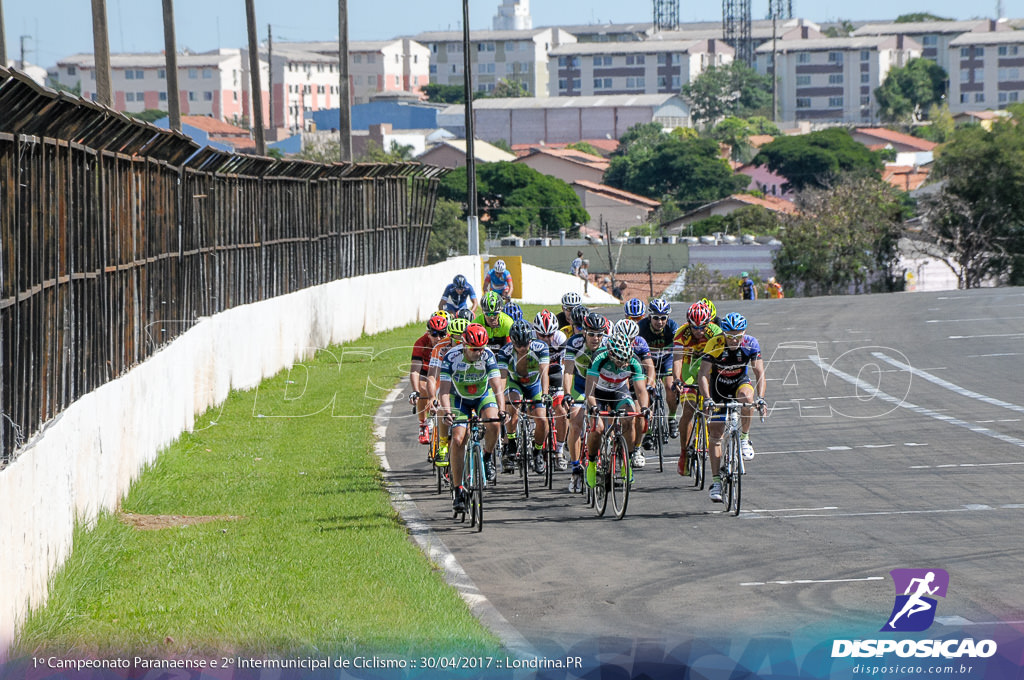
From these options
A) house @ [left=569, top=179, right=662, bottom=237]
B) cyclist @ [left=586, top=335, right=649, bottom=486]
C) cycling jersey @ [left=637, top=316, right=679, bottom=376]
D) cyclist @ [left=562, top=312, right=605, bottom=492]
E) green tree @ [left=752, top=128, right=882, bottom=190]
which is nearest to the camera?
cyclist @ [left=586, top=335, right=649, bottom=486]

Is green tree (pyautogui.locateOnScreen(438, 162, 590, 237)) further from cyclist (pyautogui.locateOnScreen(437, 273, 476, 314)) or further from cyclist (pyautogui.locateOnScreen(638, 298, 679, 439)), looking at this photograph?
cyclist (pyautogui.locateOnScreen(638, 298, 679, 439))

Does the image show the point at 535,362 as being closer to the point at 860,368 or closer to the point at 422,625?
the point at 422,625

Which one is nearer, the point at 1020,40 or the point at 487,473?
the point at 487,473

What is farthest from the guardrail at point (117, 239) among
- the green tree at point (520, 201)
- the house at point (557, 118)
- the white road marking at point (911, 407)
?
the house at point (557, 118)

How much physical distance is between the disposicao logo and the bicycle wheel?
9.90 feet

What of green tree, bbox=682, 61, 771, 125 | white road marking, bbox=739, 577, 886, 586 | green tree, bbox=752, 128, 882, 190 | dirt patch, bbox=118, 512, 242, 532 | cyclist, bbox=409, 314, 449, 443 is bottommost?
dirt patch, bbox=118, 512, 242, 532

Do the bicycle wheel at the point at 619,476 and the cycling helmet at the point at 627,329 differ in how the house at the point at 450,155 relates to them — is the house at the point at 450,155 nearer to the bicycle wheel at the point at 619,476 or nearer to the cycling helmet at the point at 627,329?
the cycling helmet at the point at 627,329

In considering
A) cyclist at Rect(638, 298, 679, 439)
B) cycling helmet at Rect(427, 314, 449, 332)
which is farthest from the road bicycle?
cyclist at Rect(638, 298, 679, 439)

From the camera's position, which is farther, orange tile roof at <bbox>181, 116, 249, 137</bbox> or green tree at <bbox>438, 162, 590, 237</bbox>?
orange tile roof at <bbox>181, 116, 249, 137</bbox>

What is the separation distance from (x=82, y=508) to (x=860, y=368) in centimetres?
1678

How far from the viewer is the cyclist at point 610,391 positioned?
1332 centimetres

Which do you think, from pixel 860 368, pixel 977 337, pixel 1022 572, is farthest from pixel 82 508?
pixel 977 337

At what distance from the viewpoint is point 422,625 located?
9.14 m

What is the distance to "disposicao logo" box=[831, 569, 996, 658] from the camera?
822 centimetres
